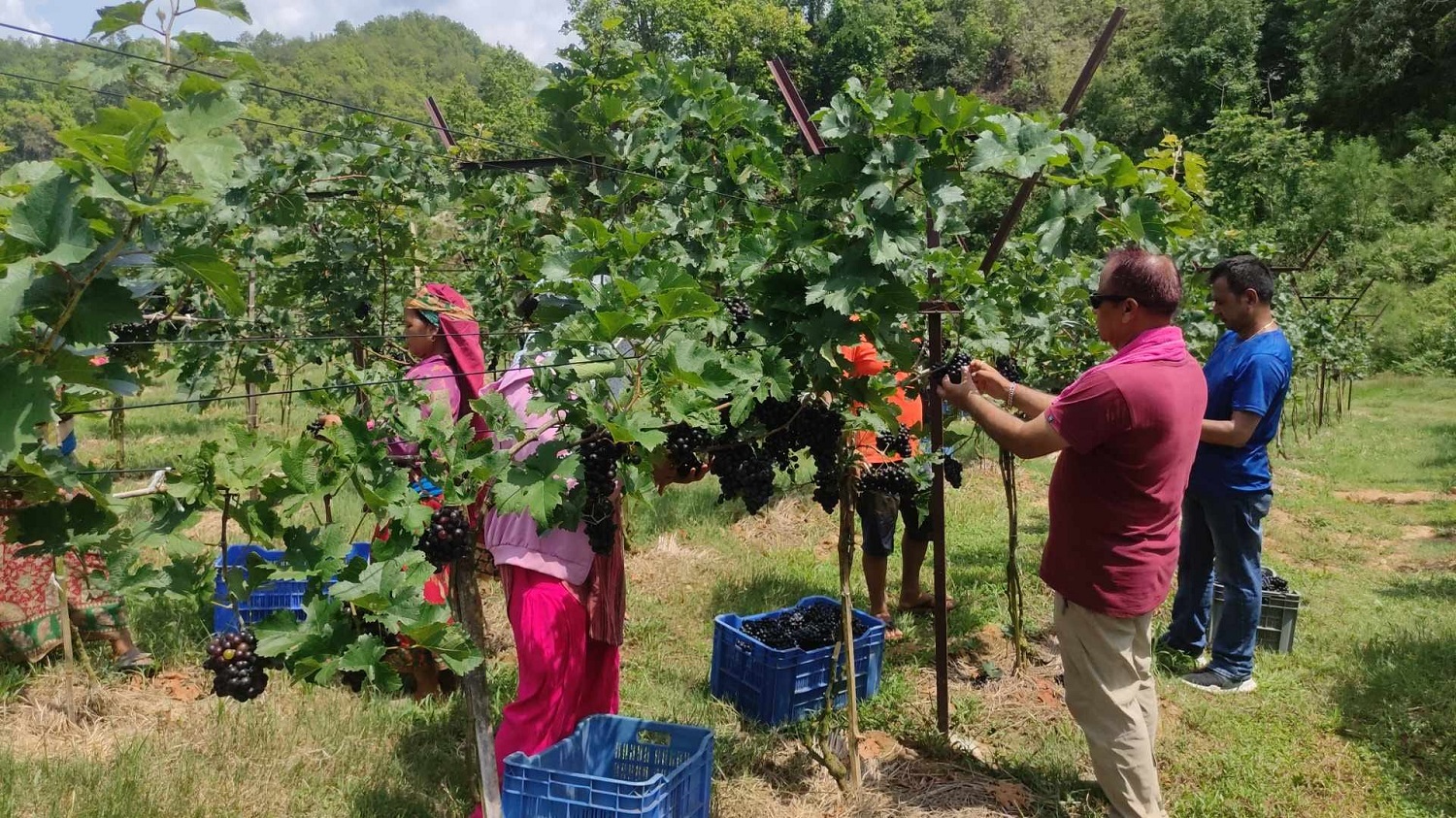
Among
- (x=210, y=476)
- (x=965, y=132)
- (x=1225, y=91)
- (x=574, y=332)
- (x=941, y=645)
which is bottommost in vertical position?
(x=941, y=645)

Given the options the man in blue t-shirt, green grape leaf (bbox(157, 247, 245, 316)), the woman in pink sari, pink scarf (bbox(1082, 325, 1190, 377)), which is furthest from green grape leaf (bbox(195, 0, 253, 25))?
the man in blue t-shirt

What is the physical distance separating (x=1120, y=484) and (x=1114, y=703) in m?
0.71

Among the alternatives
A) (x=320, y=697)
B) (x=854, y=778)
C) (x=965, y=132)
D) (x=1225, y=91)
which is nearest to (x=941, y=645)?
(x=854, y=778)

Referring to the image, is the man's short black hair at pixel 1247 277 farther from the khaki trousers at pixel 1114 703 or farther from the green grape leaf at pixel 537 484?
the green grape leaf at pixel 537 484

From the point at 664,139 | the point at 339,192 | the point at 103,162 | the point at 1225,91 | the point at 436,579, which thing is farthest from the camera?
the point at 1225,91

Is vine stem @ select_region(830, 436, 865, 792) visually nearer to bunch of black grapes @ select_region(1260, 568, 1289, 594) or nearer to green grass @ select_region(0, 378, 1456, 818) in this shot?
green grass @ select_region(0, 378, 1456, 818)

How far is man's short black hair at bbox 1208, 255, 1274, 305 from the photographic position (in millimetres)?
4145

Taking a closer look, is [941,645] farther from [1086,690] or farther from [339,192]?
[339,192]

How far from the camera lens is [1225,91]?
35.2 m

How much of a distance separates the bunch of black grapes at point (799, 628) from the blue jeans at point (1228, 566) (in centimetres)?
178

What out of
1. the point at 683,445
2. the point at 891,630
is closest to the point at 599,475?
the point at 683,445

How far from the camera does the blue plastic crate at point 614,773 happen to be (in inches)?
98.3

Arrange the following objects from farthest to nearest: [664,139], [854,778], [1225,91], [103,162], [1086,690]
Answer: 1. [1225,91]
2. [664,139]
3. [854,778]
4. [1086,690]
5. [103,162]

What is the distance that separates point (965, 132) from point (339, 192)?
11.4 feet
